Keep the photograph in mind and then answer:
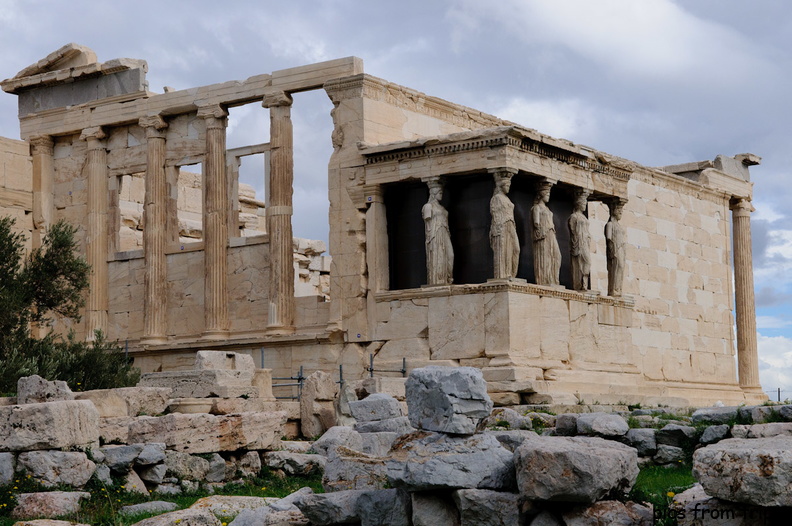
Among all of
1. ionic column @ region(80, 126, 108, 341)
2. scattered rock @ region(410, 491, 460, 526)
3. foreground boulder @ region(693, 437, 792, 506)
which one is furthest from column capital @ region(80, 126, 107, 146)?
foreground boulder @ region(693, 437, 792, 506)

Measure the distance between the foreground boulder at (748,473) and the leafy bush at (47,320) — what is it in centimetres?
1250

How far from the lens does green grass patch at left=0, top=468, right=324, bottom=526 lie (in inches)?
429

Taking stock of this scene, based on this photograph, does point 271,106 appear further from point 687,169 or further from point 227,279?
point 687,169

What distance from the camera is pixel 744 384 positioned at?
28109 mm

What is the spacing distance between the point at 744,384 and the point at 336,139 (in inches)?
447

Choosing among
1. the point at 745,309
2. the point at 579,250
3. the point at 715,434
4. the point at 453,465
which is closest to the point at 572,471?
the point at 453,465

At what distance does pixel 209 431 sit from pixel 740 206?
1854 cm

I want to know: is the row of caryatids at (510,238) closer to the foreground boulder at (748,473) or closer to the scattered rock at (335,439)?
the scattered rock at (335,439)

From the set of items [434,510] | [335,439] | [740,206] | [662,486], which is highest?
[740,206]

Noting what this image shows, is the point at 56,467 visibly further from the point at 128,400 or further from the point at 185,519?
the point at 185,519

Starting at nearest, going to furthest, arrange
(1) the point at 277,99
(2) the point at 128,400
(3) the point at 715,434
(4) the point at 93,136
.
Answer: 1. (3) the point at 715,434
2. (2) the point at 128,400
3. (1) the point at 277,99
4. (4) the point at 93,136

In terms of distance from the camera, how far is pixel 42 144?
998 inches

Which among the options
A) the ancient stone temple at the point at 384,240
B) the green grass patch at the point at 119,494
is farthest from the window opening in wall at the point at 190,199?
the green grass patch at the point at 119,494

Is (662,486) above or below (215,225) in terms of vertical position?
below
